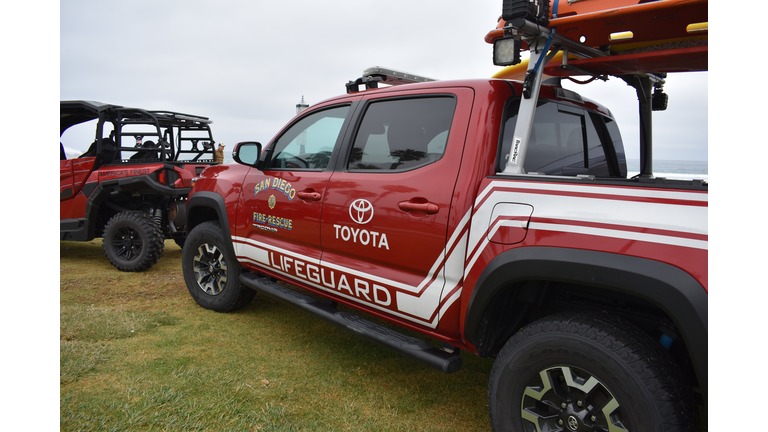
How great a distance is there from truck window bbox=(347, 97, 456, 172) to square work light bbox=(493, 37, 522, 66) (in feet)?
1.20

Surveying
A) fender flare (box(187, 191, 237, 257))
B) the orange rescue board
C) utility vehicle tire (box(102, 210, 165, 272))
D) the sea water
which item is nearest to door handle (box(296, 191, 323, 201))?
fender flare (box(187, 191, 237, 257))

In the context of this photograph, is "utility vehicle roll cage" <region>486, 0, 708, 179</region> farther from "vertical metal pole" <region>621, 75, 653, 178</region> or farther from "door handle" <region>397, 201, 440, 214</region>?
"vertical metal pole" <region>621, 75, 653, 178</region>

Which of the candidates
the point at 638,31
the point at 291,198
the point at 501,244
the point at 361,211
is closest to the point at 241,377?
the point at 291,198

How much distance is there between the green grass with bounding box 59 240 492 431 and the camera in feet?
8.84

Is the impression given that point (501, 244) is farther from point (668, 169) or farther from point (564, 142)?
point (668, 169)

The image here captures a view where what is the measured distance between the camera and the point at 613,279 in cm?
182

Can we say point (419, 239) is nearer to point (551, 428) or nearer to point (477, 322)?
point (477, 322)

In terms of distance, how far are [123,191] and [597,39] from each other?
19.8 feet

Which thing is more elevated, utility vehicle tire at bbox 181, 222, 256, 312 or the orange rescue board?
the orange rescue board

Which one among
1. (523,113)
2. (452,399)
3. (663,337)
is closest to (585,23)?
(523,113)

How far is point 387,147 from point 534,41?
3.41 ft

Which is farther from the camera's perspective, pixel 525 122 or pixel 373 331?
pixel 373 331

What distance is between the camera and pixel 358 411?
280 centimetres

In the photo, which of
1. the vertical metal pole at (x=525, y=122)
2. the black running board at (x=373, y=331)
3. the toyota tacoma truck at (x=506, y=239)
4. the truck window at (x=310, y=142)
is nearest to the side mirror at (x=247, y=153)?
the toyota tacoma truck at (x=506, y=239)
